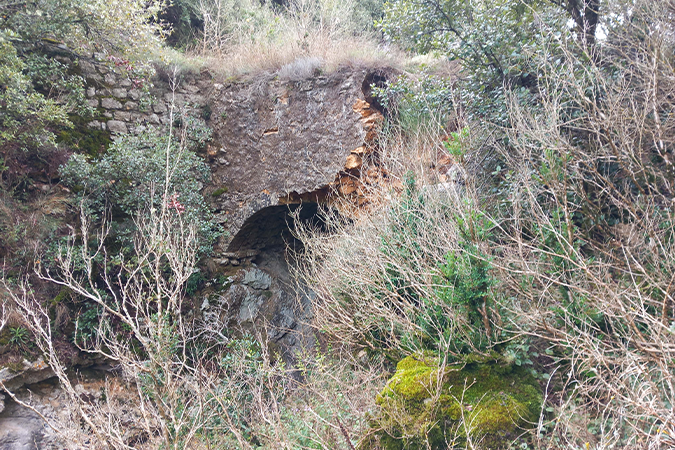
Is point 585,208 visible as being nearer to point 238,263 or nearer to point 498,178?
point 498,178

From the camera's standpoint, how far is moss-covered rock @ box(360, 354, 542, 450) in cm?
283

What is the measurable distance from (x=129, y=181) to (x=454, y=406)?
553 centimetres

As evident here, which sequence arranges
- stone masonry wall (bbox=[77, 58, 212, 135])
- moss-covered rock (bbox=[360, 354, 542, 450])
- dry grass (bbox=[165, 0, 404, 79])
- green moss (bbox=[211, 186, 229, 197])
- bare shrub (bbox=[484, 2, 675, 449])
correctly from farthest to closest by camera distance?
dry grass (bbox=[165, 0, 404, 79]), green moss (bbox=[211, 186, 229, 197]), stone masonry wall (bbox=[77, 58, 212, 135]), bare shrub (bbox=[484, 2, 675, 449]), moss-covered rock (bbox=[360, 354, 542, 450])

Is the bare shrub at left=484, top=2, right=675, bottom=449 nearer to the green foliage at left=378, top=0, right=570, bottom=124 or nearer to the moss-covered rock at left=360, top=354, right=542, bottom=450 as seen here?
the moss-covered rock at left=360, top=354, right=542, bottom=450

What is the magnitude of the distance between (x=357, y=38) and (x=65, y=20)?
17.9 ft

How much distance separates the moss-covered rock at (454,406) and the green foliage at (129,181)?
396 centimetres

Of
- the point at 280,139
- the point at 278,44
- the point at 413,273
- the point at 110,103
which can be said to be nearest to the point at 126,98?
the point at 110,103

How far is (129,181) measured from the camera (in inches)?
234

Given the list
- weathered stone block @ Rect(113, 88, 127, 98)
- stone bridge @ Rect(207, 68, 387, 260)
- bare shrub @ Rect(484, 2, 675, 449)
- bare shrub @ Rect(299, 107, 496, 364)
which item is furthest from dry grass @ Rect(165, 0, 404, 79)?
bare shrub @ Rect(484, 2, 675, 449)

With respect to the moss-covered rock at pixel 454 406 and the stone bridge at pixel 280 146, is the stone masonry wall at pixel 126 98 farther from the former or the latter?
the moss-covered rock at pixel 454 406

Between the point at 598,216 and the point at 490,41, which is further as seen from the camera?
the point at 490,41

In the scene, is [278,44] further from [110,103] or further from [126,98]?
[110,103]

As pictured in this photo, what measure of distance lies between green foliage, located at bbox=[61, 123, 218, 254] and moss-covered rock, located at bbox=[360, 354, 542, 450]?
13.0 feet

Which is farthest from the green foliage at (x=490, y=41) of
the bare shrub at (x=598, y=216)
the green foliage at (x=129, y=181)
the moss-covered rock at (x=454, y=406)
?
the green foliage at (x=129, y=181)
